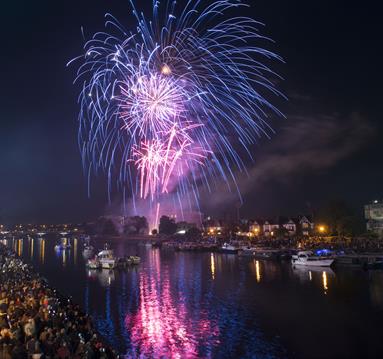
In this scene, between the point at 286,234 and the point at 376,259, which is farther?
the point at 286,234

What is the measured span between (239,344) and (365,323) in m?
10.6

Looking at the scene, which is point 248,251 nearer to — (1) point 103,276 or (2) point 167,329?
(1) point 103,276

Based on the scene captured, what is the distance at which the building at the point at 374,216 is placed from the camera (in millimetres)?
96812

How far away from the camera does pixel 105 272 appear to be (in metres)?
71.2

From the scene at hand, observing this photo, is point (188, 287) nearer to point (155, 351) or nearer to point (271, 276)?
point (271, 276)

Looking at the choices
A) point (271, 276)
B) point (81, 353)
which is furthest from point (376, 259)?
point (81, 353)

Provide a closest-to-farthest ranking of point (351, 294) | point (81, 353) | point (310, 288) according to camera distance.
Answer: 1. point (81, 353)
2. point (351, 294)
3. point (310, 288)

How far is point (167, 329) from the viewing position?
31.4 m

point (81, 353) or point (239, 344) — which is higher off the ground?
point (81, 353)

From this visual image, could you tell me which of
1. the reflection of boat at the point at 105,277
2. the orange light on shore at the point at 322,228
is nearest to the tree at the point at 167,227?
the orange light on shore at the point at 322,228

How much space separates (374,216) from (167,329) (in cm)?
8633

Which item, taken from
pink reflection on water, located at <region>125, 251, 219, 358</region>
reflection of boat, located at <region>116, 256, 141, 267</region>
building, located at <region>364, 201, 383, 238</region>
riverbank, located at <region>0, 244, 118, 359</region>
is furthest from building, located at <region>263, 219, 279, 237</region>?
riverbank, located at <region>0, 244, 118, 359</region>

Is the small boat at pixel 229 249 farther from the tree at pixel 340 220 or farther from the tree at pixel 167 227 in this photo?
the tree at pixel 167 227

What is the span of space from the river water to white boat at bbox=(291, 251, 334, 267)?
3651 mm
